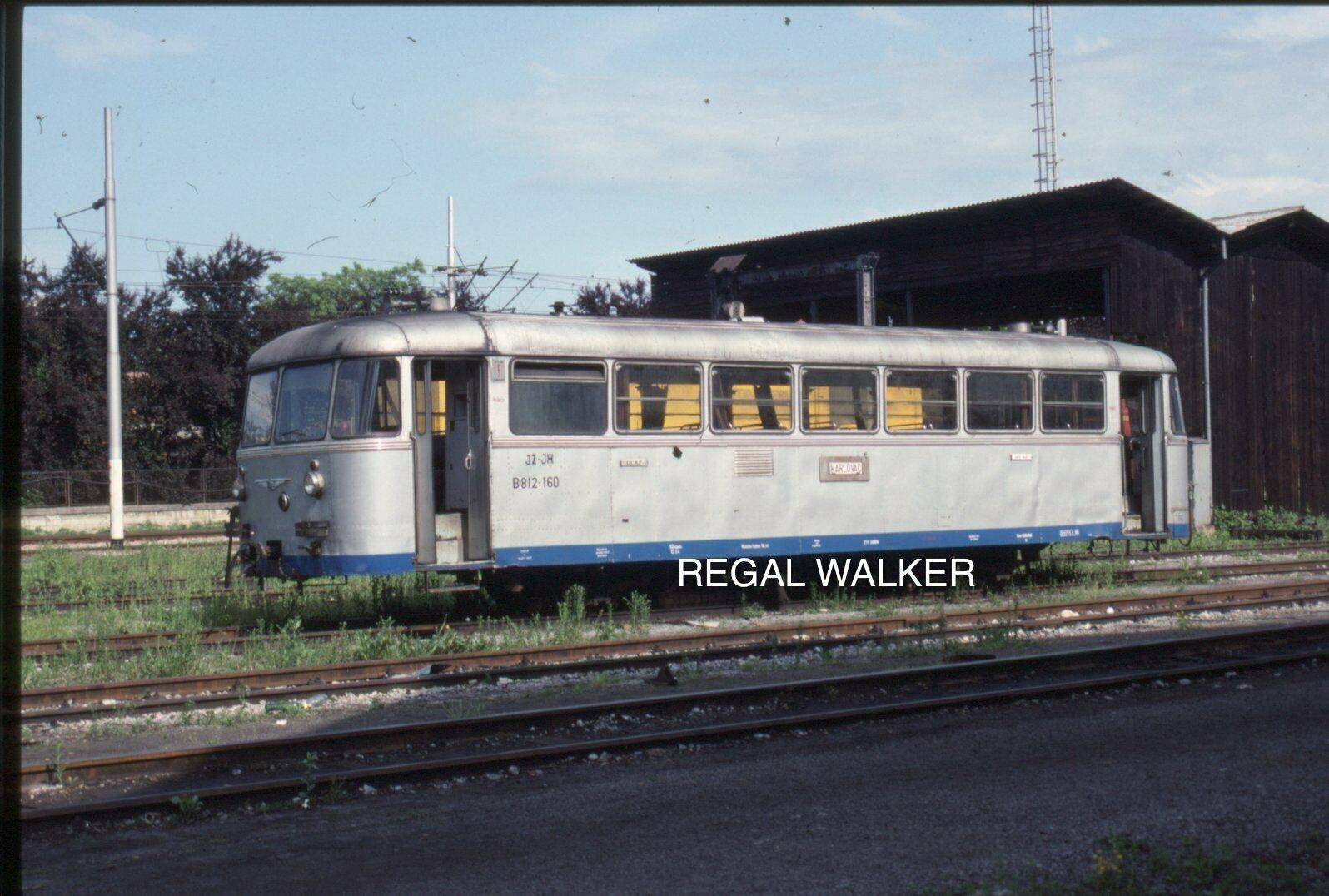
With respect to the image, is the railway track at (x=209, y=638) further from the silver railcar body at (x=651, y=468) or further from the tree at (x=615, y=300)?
the tree at (x=615, y=300)

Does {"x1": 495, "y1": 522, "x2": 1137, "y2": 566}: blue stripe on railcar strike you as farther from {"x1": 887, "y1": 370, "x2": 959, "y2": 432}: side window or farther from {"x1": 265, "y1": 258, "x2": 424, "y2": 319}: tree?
Answer: {"x1": 265, "y1": 258, "x2": 424, "y2": 319}: tree

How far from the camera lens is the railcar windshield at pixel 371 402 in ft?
40.1

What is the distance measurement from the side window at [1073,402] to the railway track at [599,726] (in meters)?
5.15

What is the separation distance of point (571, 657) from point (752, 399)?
4.03 metres

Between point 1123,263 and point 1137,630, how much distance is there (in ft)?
49.6

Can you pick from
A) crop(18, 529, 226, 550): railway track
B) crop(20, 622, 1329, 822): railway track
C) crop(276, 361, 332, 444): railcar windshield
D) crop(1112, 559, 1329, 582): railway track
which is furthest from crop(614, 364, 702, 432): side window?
crop(18, 529, 226, 550): railway track

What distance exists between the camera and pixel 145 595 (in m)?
15.5

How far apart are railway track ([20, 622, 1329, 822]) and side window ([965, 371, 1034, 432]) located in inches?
188

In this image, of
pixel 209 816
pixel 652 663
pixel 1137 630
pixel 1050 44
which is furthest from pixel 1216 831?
pixel 1050 44

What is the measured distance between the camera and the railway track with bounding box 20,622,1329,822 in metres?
7.03

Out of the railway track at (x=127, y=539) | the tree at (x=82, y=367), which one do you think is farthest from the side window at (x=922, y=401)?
the tree at (x=82, y=367)

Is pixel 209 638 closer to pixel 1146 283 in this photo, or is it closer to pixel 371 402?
pixel 371 402

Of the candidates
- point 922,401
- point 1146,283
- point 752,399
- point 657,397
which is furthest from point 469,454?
point 1146,283

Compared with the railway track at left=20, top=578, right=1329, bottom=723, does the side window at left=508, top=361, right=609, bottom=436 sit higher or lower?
higher
